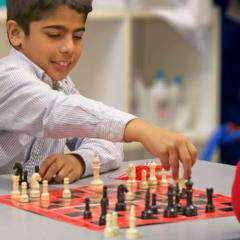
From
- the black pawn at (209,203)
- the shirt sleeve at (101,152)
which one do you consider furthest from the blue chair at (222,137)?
the black pawn at (209,203)

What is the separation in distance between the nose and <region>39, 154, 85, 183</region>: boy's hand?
22 centimetres

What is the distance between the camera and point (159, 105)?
3.53 metres

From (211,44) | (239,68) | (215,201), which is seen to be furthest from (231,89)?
(215,201)

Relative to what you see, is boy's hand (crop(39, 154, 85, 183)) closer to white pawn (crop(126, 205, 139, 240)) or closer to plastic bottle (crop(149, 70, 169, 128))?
white pawn (crop(126, 205, 139, 240))

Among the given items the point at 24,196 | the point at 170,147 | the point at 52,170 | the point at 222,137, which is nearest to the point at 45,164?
the point at 52,170

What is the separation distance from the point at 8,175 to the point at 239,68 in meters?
2.26

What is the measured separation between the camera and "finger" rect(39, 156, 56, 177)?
1.72m

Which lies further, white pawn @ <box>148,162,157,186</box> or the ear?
the ear

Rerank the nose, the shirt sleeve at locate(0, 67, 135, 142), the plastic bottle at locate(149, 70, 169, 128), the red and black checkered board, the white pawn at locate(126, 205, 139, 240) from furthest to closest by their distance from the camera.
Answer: the plastic bottle at locate(149, 70, 169, 128)
the nose
the shirt sleeve at locate(0, 67, 135, 142)
the red and black checkered board
the white pawn at locate(126, 205, 139, 240)

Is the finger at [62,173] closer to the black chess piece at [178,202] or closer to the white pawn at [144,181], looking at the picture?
the white pawn at [144,181]

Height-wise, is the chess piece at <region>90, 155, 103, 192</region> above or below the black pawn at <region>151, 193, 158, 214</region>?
above

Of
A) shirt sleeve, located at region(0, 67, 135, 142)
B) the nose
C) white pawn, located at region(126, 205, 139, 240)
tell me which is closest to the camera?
white pawn, located at region(126, 205, 139, 240)

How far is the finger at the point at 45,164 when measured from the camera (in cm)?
172

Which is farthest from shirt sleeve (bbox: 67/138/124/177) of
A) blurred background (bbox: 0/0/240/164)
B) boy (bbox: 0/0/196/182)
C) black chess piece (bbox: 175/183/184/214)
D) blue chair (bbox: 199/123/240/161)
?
blue chair (bbox: 199/123/240/161)
